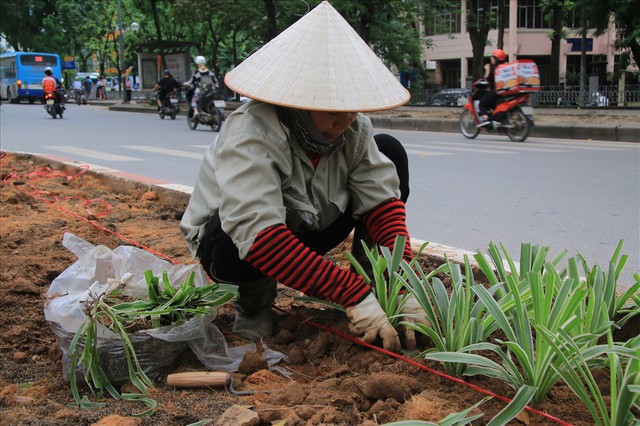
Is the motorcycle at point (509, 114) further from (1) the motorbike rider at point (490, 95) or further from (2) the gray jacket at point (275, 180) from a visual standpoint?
(2) the gray jacket at point (275, 180)

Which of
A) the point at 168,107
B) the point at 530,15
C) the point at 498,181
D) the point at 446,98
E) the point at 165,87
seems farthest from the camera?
the point at 530,15

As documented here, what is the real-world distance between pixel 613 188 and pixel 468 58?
3710 cm

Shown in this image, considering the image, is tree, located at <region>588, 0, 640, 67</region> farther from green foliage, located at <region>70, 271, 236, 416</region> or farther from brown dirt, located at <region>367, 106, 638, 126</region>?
green foliage, located at <region>70, 271, 236, 416</region>

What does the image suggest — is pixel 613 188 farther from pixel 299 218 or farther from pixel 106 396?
pixel 106 396

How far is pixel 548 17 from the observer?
25.8 m

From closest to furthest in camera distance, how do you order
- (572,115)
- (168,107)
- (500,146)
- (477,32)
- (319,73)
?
(319,73) < (500,146) < (572,115) < (168,107) < (477,32)

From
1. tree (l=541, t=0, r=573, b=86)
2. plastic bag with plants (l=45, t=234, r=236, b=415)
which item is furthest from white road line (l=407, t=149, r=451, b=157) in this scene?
tree (l=541, t=0, r=573, b=86)

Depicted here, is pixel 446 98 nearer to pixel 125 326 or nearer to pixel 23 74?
pixel 125 326

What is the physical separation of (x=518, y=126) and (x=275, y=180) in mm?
10272

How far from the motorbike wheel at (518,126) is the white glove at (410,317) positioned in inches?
393

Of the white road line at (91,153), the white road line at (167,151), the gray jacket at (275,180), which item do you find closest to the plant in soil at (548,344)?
the gray jacket at (275,180)

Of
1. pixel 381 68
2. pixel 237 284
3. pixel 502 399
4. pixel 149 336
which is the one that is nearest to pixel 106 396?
pixel 149 336

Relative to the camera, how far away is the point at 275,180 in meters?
2.24

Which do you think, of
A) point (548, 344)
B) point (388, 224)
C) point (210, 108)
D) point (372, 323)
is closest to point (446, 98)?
point (210, 108)
